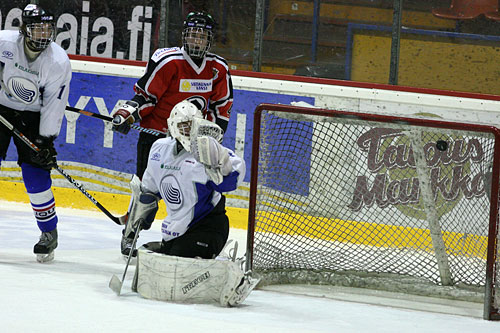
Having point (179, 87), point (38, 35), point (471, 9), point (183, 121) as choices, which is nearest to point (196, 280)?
point (183, 121)

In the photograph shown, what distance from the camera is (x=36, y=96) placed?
12.8ft

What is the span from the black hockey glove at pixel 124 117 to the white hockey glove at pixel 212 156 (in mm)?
858

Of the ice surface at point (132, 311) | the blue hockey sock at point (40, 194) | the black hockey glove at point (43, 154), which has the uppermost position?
the black hockey glove at point (43, 154)

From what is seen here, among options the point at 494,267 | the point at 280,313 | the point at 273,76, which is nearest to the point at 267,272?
the point at 280,313

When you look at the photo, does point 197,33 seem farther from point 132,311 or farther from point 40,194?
point 132,311

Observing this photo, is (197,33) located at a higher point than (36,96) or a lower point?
higher

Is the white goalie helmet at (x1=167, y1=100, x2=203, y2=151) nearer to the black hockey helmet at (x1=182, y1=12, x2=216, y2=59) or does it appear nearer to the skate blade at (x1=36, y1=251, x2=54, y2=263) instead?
the black hockey helmet at (x1=182, y1=12, x2=216, y2=59)

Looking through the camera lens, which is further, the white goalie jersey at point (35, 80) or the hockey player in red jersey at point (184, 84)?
the hockey player in red jersey at point (184, 84)

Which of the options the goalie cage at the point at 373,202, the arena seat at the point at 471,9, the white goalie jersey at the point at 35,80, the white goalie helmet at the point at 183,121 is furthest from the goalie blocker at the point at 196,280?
the arena seat at the point at 471,9

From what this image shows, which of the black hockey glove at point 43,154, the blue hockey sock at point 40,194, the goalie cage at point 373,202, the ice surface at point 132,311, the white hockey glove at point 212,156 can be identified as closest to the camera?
the ice surface at point 132,311

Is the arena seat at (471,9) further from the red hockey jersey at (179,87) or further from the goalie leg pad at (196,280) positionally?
the goalie leg pad at (196,280)

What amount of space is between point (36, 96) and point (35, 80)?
0.07m

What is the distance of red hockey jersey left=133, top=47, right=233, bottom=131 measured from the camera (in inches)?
163

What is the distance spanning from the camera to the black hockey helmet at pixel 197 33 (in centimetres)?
404
